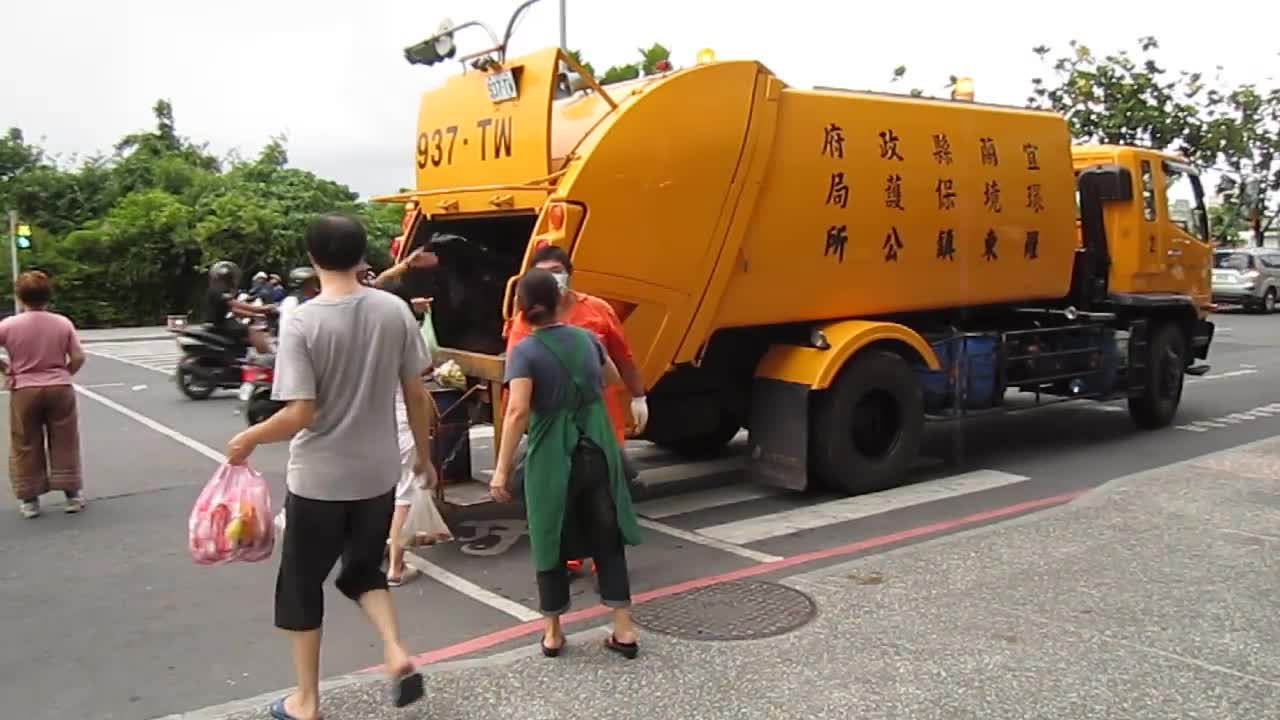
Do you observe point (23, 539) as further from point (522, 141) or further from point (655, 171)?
point (655, 171)

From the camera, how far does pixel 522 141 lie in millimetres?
6656

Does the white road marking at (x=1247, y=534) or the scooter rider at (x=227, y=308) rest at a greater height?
the scooter rider at (x=227, y=308)

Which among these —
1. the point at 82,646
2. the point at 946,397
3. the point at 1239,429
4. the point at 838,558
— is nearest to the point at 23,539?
the point at 82,646

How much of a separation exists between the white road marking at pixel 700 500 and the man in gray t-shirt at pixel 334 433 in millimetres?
3521

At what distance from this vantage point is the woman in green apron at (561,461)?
169 inches

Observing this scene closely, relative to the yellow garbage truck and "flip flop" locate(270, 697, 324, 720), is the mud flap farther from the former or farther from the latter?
"flip flop" locate(270, 697, 324, 720)

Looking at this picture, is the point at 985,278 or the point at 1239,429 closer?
the point at 985,278

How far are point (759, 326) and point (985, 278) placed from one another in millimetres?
2170

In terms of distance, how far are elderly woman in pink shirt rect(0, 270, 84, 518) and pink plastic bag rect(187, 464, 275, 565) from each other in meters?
4.13

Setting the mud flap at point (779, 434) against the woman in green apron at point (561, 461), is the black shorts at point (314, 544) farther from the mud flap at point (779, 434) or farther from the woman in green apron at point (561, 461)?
the mud flap at point (779, 434)

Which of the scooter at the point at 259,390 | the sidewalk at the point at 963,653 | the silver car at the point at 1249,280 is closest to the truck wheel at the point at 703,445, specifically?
the sidewalk at the point at 963,653

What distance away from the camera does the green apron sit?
170 inches

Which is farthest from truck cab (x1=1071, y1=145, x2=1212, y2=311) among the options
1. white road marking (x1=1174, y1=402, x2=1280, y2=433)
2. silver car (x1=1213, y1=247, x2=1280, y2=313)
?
silver car (x1=1213, y1=247, x2=1280, y2=313)

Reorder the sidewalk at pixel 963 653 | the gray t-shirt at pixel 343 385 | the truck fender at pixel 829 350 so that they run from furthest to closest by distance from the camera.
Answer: the truck fender at pixel 829 350 < the sidewalk at pixel 963 653 < the gray t-shirt at pixel 343 385
